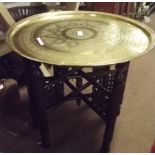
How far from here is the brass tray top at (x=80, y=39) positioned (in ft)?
3.63

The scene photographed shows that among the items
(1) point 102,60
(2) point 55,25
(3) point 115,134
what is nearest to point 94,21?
(2) point 55,25

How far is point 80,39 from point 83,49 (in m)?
0.11

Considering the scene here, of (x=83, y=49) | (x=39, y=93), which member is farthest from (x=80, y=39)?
(x=39, y=93)

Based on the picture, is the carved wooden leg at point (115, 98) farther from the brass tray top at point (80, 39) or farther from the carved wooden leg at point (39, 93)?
the carved wooden leg at point (39, 93)

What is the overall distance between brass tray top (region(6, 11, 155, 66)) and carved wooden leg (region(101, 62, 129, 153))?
0.28 ft

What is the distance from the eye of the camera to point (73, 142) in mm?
1519

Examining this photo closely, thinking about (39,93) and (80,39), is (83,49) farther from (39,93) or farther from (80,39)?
(39,93)

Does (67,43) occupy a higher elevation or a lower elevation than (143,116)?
higher

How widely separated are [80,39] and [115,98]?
1.15 ft

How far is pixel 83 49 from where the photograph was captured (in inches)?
46.6

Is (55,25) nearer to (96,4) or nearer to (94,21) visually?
(94,21)

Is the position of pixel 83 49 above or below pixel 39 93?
above

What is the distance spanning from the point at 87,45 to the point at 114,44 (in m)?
0.13

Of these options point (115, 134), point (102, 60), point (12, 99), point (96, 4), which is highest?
point (102, 60)
